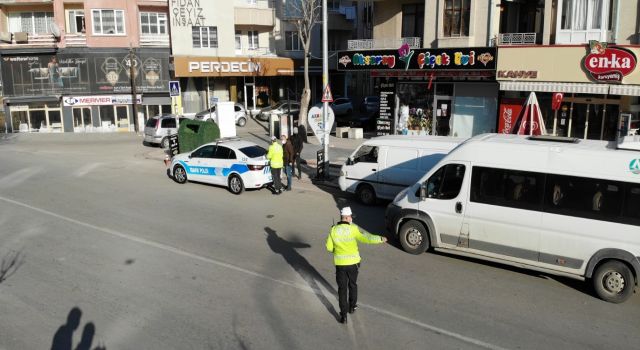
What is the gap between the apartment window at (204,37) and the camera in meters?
40.8

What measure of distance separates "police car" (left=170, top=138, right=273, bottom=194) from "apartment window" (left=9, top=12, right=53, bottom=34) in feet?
87.1

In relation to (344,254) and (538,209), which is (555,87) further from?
(344,254)

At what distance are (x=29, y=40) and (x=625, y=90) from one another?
3530 cm

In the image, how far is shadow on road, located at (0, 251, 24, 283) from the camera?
1059cm

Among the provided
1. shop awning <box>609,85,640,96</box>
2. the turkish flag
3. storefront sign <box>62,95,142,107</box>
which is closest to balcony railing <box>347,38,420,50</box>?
the turkish flag

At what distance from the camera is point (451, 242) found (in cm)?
1097

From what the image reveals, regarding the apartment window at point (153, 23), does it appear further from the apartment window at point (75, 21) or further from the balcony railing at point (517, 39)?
the balcony railing at point (517, 39)

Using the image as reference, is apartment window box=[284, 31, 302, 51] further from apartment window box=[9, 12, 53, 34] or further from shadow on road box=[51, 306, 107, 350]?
shadow on road box=[51, 306, 107, 350]

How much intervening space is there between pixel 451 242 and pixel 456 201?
0.80m

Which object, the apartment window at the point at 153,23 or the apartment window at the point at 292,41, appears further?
the apartment window at the point at 292,41

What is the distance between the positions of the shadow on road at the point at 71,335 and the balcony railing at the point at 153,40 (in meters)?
33.9

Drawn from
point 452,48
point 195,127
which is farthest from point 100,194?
point 452,48

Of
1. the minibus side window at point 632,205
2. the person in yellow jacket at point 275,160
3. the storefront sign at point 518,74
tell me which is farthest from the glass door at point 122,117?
the minibus side window at point 632,205

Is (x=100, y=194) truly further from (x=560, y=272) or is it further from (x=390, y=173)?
(x=560, y=272)
